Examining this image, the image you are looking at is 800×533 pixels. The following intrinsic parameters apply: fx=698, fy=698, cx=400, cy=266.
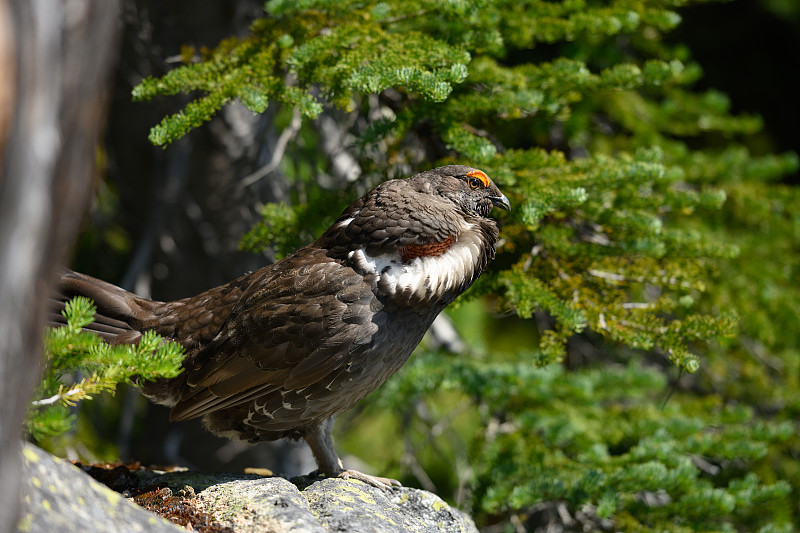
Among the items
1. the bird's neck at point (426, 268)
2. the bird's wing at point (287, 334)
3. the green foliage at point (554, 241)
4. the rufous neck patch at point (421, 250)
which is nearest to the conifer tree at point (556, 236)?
the green foliage at point (554, 241)

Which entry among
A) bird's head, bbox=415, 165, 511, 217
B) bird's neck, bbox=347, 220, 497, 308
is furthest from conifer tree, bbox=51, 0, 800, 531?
bird's neck, bbox=347, 220, 497, 308

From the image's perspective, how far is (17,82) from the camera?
131 centimetres

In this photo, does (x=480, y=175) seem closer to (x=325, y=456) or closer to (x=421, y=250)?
(x=421, y=250)

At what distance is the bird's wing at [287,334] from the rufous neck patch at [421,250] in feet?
0.71

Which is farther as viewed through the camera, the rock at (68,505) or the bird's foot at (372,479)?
the bird's foot at (372,479)

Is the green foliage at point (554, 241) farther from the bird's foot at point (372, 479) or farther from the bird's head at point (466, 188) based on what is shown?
the bird's foot at point (372, 479)

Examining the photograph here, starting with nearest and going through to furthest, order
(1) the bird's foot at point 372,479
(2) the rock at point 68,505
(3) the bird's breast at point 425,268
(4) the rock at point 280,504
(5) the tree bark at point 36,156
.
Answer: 1. (5) the tree bark at point 36,156
2. (2) the rock at point 68,505
3. (4) the rock at point 280,504
4. (3) the bird's breast at point 425,268
5. (1) the bird's foot at point 372,479

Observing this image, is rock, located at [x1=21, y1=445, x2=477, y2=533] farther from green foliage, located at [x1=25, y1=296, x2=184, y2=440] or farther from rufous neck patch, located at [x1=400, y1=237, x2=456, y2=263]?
rufous neck patch, located at [x1=400, y1=237, x2=456, y2=263]

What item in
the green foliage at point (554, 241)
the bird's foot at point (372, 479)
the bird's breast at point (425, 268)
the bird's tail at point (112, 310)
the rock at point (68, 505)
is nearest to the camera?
the rock at point (68, 505)

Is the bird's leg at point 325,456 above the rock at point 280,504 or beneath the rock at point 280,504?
beneath

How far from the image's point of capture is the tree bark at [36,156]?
4.32 ft

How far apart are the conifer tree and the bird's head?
0.53 ft

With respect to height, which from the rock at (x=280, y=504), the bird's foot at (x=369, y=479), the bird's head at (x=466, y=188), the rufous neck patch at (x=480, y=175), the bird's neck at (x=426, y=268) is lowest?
the bird's foot at (x=369, y=479)

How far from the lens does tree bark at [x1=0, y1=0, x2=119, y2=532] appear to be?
1.32 metres
